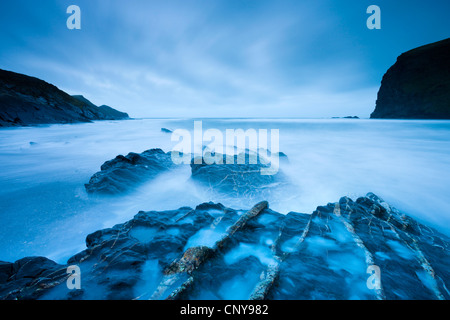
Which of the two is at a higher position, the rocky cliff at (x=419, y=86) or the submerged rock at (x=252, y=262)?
the rocky cliff at (x=419, y=86)

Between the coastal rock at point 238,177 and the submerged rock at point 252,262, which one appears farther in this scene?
the coastal rock at point 238,177

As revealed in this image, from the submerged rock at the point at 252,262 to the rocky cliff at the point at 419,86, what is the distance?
62204mm

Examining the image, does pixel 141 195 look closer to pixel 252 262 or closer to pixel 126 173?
pixel 126 173

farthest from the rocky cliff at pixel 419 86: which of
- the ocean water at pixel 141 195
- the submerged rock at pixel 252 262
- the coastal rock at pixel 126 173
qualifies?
the coastal rock at pixel 126 173

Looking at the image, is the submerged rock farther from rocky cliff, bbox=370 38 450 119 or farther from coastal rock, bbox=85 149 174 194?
rocky cliff, bbox=370 38 450 119

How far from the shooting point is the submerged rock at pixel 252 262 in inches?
66.1

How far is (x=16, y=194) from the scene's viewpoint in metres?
4.48

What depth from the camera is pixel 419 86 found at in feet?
146

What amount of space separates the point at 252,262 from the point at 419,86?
70492 millimetres

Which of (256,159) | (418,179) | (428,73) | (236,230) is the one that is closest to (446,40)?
(428,73)

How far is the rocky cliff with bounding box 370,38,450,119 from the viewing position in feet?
135

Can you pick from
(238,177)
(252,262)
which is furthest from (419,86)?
(252,262)

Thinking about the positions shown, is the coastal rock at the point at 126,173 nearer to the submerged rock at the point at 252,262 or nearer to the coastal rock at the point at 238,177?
the coastal rock at the point at 238,177
